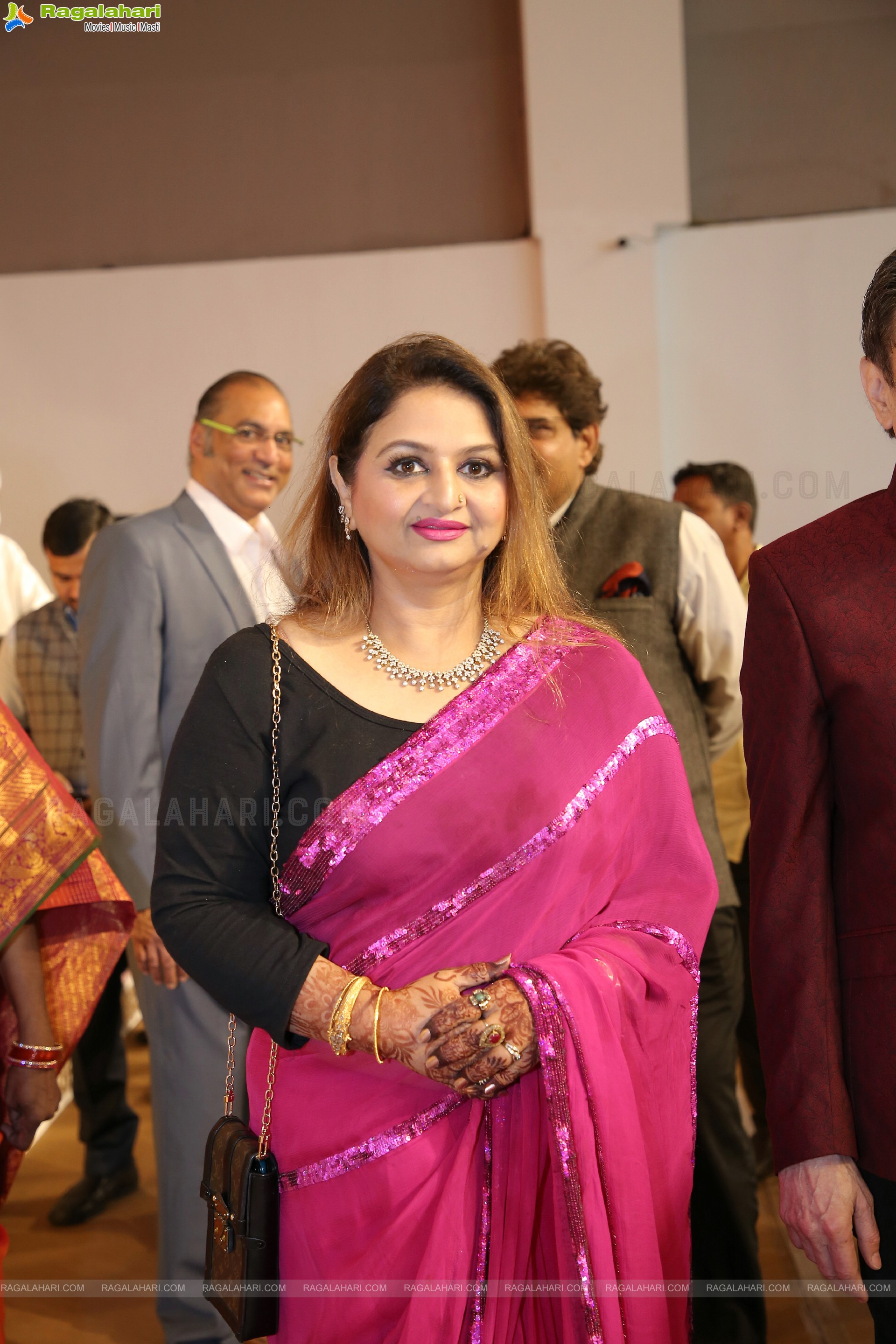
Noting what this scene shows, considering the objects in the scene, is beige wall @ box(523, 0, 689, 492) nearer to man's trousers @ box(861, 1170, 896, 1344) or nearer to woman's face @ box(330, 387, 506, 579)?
woman's face @ box(330, 387, 506, 579)

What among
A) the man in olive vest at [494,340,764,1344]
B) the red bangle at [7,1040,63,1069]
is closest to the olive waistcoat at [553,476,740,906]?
the man in olive vest at [494,340,764,1344]

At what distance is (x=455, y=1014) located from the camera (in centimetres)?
141

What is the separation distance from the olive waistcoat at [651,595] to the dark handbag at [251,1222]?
104cm

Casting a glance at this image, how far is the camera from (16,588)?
163 inches

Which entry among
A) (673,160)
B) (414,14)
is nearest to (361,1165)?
A: (673,160)

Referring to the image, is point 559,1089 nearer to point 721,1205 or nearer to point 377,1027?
point 377,1027

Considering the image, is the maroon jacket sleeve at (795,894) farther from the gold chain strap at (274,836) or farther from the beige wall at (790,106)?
the beige wall at (790,106)

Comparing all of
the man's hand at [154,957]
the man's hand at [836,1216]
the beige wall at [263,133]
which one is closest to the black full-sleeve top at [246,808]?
the man's hand at [836,1216]

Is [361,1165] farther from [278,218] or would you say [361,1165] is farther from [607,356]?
[278,218]

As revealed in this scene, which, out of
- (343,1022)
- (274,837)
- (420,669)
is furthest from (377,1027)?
(420,669)

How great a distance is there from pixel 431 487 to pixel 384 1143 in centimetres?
85

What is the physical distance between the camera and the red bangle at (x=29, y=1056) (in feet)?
6.42

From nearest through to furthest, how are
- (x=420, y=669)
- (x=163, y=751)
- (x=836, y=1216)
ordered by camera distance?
1. (x=836, y=1216)
2. (x=420, y=669)
3. (x=163, y=751)

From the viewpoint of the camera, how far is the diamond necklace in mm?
1651
